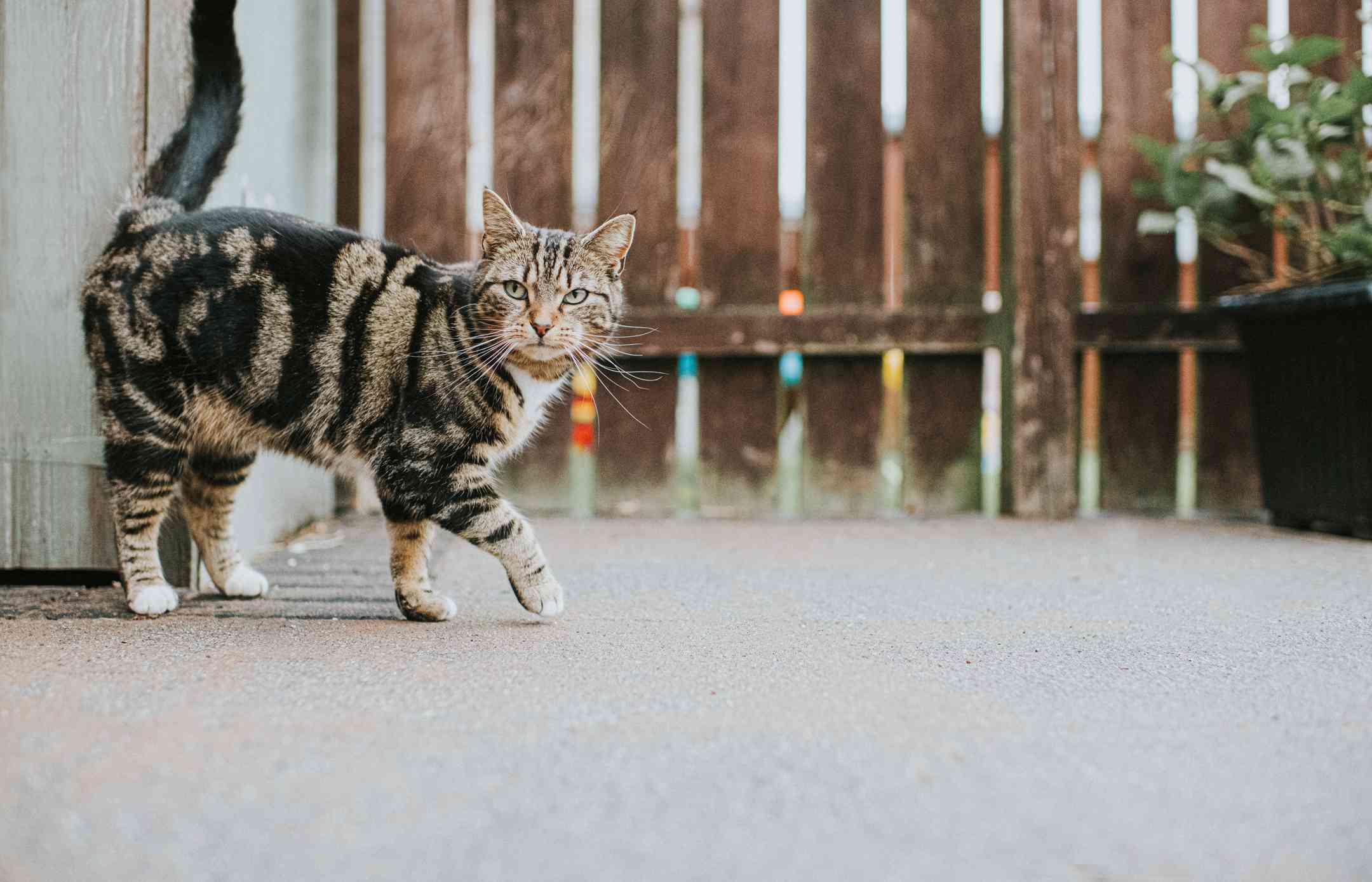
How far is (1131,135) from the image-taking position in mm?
3348

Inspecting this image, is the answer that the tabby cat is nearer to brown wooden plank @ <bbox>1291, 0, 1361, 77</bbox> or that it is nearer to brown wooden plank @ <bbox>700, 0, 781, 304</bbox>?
brown wooden plank @ <bbox>700, 0, 781, 304</bbox>

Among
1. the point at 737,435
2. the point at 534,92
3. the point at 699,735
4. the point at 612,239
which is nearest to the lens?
the point at 699,735

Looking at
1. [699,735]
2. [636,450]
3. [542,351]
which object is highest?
[542,351]

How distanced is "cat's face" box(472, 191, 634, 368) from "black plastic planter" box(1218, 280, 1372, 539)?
2080 millimetres

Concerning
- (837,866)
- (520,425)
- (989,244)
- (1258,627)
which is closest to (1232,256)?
(989,244)

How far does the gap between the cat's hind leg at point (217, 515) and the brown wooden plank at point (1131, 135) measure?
2836mm

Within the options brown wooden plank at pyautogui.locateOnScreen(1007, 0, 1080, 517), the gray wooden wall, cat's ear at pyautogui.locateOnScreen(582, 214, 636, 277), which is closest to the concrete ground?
the gray wooden wall

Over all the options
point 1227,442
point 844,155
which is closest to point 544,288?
point 844,155

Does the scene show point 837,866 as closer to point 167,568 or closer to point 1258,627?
point 1258,627

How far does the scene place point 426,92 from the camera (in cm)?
327

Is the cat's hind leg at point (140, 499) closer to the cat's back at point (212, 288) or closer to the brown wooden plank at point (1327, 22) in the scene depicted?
the cat's back at point (212, 288)

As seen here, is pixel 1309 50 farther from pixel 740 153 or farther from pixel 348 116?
pixel 348 116

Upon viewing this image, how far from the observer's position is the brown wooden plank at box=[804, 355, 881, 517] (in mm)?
3389

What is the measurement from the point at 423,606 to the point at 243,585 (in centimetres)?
49
